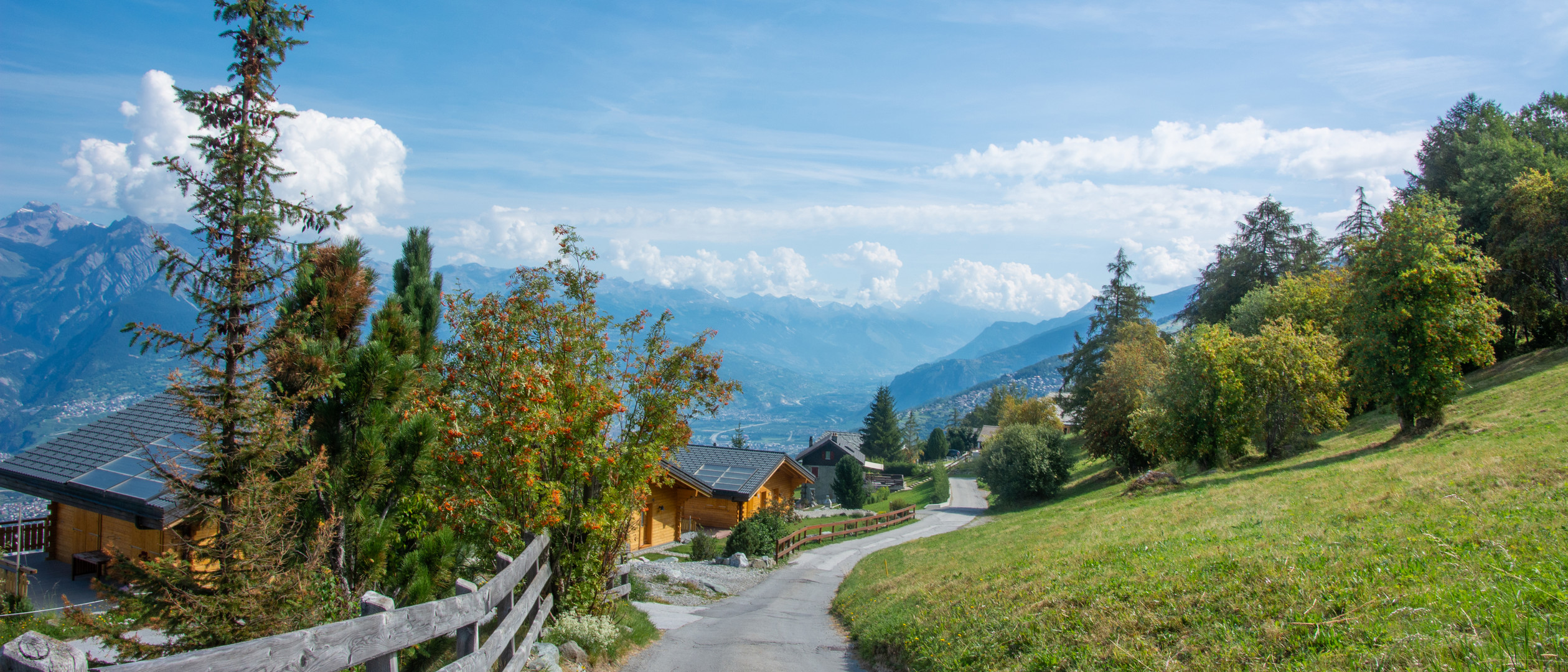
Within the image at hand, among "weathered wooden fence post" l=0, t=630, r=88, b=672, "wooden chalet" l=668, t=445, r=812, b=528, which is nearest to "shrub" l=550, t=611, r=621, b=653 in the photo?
"weathered wooden fence post" l=0, t=630, r=88, b=672

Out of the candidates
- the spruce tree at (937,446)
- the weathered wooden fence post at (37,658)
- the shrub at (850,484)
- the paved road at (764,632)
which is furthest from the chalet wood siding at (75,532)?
the spruce tree at (937,446)

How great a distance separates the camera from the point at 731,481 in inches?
1479

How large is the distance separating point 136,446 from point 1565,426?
32.2 meters

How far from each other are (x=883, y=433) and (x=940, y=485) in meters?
34.4

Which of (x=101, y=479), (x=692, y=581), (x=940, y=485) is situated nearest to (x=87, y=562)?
(x=101, y=479)

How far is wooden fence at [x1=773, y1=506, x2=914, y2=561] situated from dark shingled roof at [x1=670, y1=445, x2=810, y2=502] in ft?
12.5

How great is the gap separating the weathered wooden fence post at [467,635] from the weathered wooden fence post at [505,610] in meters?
0.61

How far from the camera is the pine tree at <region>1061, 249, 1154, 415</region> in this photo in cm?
5716

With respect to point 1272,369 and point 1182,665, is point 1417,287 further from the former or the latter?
point 1182,665

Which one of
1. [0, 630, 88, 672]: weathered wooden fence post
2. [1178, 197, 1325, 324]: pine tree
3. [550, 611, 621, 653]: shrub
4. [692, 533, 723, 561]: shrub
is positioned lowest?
[692, 533, 723, 561]: shrub

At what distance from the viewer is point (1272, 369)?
27672 mm

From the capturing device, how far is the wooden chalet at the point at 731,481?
3669cm

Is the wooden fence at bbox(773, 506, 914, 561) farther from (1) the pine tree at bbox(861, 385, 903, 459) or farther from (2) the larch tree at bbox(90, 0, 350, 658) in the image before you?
(1) the pine tree at bbox(861, 385, 903, 459)

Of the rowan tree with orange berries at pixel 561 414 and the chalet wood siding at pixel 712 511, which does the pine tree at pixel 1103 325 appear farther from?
the rowan tree with orange berries at pixel 561 414
